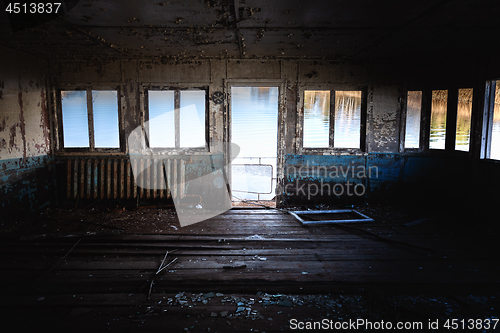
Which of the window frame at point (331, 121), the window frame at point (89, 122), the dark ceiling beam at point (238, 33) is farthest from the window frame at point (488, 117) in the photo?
the window frame at point (89, 122)

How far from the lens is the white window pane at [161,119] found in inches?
218

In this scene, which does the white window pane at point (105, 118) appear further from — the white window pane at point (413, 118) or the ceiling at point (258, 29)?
the white window pane at point (413, 118)

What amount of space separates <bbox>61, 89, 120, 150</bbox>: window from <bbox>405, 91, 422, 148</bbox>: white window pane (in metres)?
5.91

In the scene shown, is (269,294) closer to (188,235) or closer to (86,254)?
(188,235)

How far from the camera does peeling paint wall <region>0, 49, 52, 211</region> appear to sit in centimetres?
443

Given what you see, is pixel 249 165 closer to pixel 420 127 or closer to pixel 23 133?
pixel 420 127

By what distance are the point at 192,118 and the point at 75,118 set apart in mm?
2358

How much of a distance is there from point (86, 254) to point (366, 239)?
378 centimetres

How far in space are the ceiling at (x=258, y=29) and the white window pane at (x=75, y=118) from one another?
2.45ft

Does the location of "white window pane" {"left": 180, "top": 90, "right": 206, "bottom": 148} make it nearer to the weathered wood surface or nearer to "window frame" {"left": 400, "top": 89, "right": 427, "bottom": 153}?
the weathered wood surface

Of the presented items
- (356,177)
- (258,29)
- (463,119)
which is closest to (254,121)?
(258,29)

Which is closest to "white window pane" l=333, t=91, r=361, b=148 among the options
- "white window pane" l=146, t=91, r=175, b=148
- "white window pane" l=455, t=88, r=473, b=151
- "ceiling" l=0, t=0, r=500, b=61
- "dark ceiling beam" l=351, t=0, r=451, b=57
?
"ceiling" l=0, t=0, r=500, b=61

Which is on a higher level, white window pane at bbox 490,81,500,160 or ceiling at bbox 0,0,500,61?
ceiling at bbox 0,0,500,61

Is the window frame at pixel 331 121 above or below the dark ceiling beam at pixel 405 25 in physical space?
below
